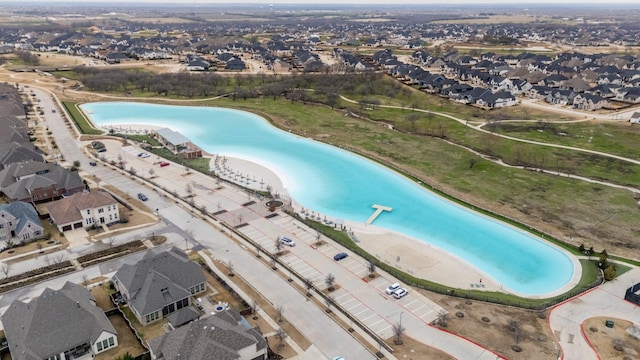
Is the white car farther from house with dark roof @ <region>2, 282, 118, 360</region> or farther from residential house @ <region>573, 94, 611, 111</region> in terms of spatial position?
residential house @ <region>573, 94, 611, 111</region>

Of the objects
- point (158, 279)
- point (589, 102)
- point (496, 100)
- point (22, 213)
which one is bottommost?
point (158, 279)

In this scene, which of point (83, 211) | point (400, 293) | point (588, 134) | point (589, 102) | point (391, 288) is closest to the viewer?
point (400, 293)

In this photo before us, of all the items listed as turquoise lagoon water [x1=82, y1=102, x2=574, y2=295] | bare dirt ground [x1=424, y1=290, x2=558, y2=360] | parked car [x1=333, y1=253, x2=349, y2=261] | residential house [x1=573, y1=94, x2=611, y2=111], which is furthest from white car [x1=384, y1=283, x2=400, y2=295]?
residential house [x1=573, y1=94, x2=611, y2=111]

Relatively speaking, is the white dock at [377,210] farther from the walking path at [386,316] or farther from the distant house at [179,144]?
the distant house at [179,144]

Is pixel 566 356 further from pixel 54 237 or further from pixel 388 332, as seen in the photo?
pixel 54 237

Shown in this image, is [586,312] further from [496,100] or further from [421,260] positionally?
[496,100]

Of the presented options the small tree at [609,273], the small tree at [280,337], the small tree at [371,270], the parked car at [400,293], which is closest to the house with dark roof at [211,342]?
the small tree at [280,337]

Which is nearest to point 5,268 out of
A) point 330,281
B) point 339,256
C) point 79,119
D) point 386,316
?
point 330,281
